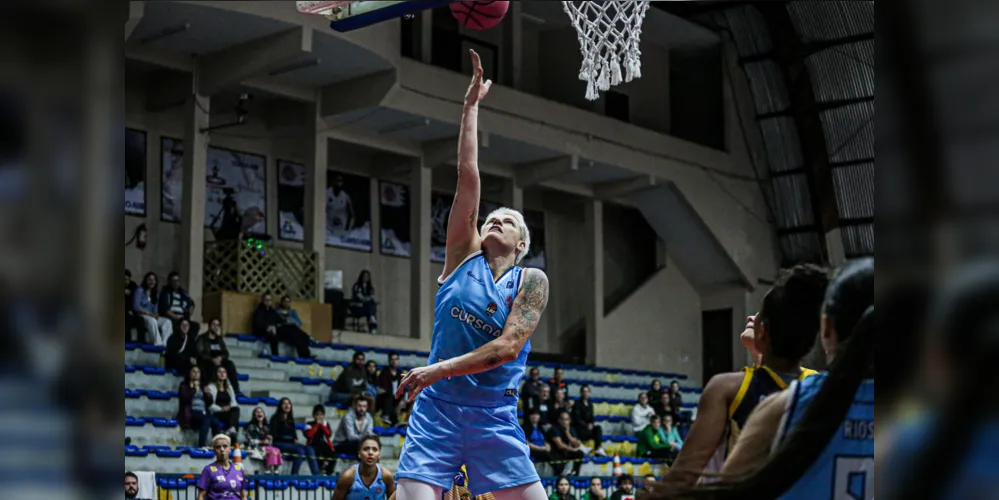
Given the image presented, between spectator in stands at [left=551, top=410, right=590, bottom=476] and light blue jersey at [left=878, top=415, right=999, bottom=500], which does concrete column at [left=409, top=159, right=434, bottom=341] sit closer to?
spectator in stands at [left=551, top=410, right=590, bottom=476]

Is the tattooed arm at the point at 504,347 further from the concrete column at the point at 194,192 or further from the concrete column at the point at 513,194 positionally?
the concrete column at the point at 513,194

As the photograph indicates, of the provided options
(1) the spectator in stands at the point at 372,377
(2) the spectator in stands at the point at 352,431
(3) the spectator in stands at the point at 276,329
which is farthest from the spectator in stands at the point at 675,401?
(2) the spectator in stands at the point at 352,431

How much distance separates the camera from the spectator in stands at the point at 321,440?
1530 cm

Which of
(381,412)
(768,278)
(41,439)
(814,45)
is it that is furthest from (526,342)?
(768,278)

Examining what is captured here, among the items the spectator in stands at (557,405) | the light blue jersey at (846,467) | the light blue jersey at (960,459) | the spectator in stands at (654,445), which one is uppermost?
the light blue jersey at (960,459)

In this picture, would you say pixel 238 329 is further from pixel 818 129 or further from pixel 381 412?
pixel 818 129

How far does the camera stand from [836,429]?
2.72m

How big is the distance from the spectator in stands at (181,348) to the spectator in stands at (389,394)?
2.91 metres

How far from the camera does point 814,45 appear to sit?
84.5ft

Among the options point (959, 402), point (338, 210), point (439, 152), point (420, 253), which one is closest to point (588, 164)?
point (439, 152)

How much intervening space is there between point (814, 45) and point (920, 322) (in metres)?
25.1

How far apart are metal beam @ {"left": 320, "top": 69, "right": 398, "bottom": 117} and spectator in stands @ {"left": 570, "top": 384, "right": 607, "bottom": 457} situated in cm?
636

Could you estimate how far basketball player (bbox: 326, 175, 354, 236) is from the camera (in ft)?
78.9

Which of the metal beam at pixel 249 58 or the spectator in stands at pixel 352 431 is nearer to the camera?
the spectator in stands at pixel 352 431
